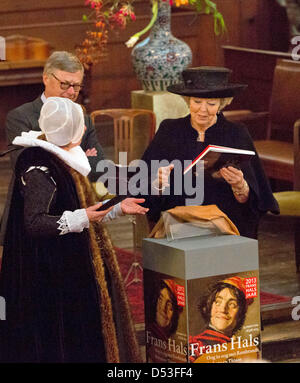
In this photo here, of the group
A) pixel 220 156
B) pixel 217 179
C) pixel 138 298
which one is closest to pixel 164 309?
pixel 220 156

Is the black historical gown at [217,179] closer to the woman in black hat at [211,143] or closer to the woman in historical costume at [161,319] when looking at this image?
the woman in black hat at [211,143]

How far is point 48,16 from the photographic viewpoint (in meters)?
10.1

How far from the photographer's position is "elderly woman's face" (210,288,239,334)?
3.64 m

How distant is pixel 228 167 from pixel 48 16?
21.6ft

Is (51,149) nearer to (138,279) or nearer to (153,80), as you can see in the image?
(138,279)

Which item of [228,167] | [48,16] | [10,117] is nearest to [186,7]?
[48,16]

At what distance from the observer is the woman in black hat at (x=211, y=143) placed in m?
4.21

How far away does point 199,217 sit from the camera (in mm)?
3842

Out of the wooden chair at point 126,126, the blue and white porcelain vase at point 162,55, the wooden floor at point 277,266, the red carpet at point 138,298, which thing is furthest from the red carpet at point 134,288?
the blue and white porcelain vase at point 162,55

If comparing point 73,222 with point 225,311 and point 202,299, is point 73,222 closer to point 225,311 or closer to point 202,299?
point 202,299

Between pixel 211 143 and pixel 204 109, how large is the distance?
0.54 feet

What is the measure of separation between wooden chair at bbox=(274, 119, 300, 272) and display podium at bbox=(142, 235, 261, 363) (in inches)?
80.3

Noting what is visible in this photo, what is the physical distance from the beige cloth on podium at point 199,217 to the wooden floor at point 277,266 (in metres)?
1.23

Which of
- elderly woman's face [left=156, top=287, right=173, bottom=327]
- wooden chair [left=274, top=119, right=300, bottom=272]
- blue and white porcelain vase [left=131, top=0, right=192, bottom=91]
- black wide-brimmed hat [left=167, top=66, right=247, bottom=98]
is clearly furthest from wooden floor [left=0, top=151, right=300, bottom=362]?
black wide-brimmed hat [left=167, top=66, right=247, bottom=98]
